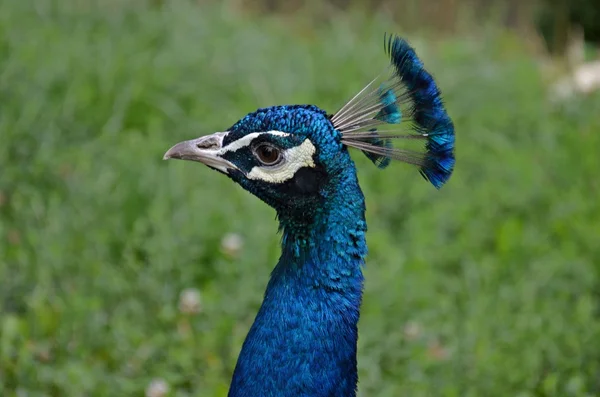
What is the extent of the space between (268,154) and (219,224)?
1.42 m

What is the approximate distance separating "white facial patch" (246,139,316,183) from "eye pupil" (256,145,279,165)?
0.01m

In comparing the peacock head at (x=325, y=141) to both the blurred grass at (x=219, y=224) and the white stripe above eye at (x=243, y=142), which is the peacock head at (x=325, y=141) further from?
the blurred grass at (x=219, y=224)

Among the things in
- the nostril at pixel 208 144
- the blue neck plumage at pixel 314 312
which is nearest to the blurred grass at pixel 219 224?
the blue neck plumage at pixel 314 312

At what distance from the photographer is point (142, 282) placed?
2.58 metres

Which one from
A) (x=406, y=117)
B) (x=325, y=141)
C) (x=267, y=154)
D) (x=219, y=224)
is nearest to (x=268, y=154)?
(x=267, y=154)

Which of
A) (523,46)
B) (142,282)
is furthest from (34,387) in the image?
(523,46)

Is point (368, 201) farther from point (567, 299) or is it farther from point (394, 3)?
point (394, 3)

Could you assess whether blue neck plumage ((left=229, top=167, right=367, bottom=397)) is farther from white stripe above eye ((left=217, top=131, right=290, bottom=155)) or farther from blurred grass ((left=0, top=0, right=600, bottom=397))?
Result: blurred grass ((left=0, top=0, right=600, bottom=397))

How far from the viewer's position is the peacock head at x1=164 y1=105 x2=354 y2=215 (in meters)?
1.48

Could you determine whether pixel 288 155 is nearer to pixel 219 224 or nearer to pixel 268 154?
pixel 268 154

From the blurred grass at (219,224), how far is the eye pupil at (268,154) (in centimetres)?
94

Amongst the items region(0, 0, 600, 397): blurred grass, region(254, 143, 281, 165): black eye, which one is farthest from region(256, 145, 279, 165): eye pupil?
region(0, 0, 600, 397): blurred grass

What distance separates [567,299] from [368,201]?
93 centimetres

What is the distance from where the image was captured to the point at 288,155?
1482 mm
